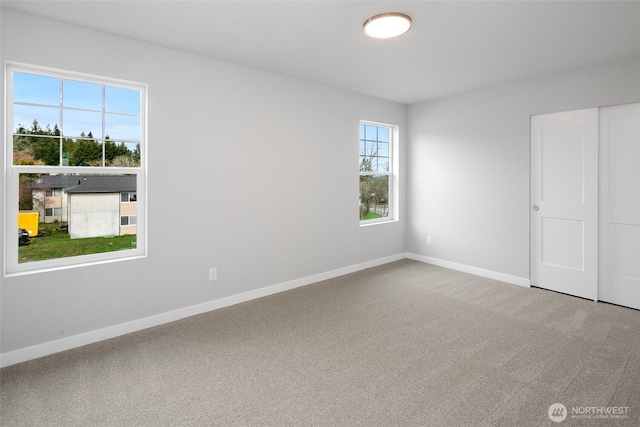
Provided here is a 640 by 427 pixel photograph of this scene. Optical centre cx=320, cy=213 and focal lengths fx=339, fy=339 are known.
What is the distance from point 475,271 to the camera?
188 inches

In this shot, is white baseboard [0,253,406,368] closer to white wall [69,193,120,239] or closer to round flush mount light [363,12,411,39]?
white wall [69,193,120,239]

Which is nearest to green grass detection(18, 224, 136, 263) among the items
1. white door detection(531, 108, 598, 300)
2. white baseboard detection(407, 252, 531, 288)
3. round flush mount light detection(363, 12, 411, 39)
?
round flush mount light detection(363, 12, 411, 39)

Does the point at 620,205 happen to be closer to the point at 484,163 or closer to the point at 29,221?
the point at 484,163

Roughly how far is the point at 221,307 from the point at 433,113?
13.4 feet

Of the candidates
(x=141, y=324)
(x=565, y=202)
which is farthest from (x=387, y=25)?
(x=141, y=324)

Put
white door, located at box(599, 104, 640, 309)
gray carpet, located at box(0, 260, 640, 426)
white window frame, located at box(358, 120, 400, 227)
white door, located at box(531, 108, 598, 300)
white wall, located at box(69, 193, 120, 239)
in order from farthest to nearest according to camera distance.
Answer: white window frame, located at box(358, 120, 400, 227) → white door, located at box(531, 108, 598, 300) → white door, located at box(599, 104, 640, 309) → white wall, located at box(69, 193, 120, 239) → gray carpet, located at box(0, 260, 640, 426)

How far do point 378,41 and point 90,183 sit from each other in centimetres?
280

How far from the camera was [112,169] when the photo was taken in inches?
116

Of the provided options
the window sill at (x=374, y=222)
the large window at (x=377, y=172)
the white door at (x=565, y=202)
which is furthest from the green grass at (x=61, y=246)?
the white door at (x=565, y=202)

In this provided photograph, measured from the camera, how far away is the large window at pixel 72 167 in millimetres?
2586

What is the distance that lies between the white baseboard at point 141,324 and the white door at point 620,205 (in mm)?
3093

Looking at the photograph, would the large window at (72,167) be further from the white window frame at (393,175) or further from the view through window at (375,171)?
the white window frame at (393,175)

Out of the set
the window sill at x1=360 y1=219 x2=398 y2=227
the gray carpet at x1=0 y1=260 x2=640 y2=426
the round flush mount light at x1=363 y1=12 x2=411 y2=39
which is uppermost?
the round flush mount light at x1=363 y1=12 x2=411 y2=39

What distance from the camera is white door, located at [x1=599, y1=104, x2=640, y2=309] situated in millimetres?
3486
